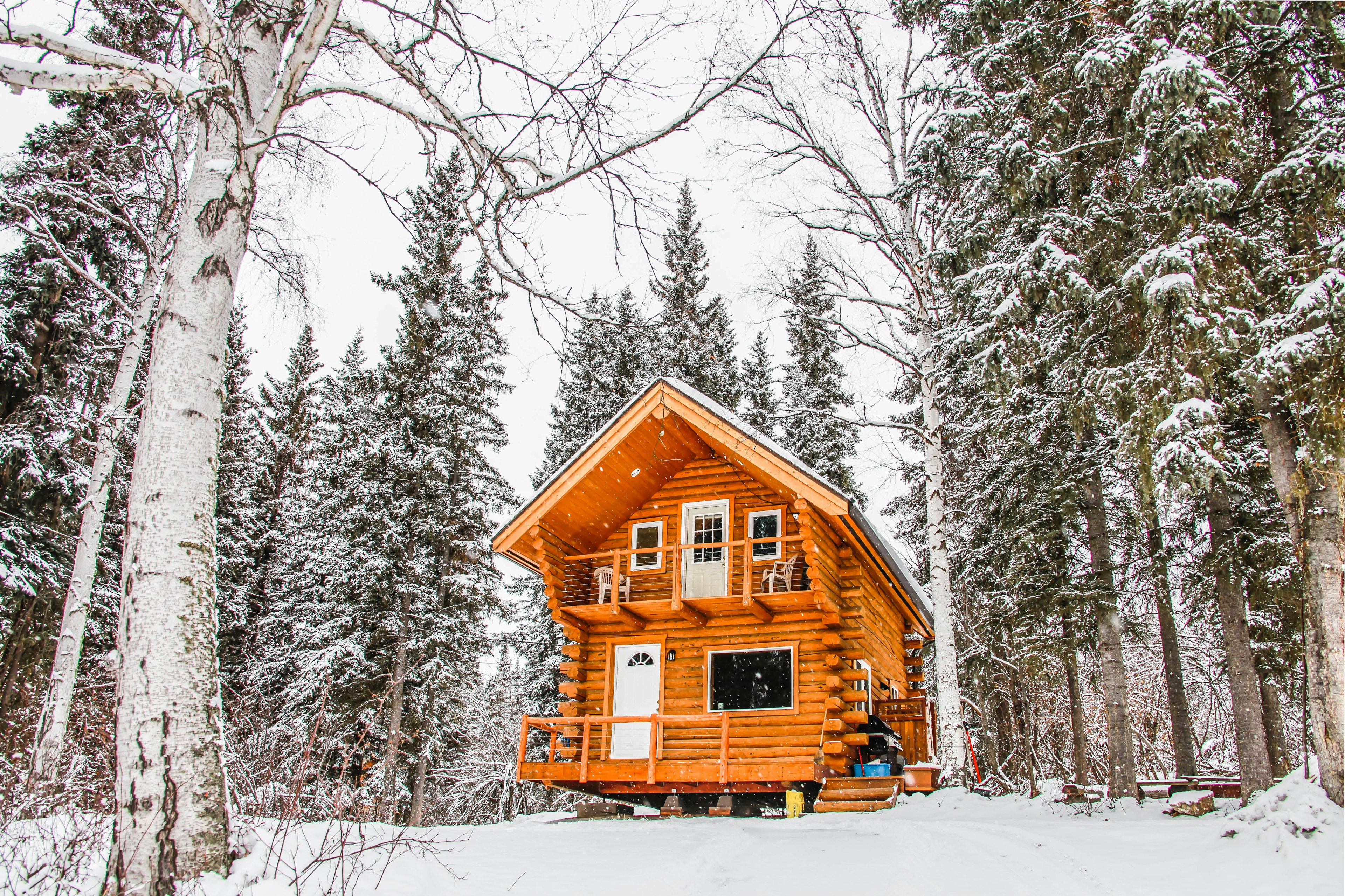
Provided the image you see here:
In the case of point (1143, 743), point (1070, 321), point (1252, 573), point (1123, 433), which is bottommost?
point (1143, 743)

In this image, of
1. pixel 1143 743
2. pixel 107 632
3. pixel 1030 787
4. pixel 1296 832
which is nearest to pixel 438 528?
pixel 107 632

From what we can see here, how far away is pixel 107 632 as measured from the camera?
18.6 m

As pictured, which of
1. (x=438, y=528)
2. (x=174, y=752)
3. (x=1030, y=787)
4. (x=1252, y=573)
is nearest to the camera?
(x=174, y=752)

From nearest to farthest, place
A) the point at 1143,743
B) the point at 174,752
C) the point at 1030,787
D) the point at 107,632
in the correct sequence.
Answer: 1. the point at 174,752
2. the point at 1030,787
3. the point at 107,632
4. the point at 1143,743

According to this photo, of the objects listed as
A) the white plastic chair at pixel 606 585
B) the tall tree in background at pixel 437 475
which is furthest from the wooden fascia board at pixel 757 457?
the tall tree in background at pixel 437 475

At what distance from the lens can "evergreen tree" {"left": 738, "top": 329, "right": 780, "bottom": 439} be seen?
28812mm

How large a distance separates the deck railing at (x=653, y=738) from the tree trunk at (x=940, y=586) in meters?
3.78

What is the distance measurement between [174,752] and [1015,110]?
1299 centimetres

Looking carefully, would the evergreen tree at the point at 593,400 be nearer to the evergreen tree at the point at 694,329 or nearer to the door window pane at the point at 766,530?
the evergreen tree at the point at 694,329

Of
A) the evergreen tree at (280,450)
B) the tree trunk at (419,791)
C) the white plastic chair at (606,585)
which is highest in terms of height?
the evergreen tree at (280,450)

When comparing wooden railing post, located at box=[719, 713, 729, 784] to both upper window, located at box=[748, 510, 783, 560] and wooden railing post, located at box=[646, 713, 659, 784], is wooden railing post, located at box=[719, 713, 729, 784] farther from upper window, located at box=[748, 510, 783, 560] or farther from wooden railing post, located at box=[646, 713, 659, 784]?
upper window, located at box=[748, 510, 783, 560]

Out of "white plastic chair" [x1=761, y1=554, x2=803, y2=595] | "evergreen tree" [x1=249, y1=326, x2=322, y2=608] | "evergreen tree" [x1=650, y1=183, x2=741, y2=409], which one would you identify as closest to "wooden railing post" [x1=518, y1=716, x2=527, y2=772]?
"white plastic chair" [x1=761, y1=554, x2=803, y2=595]

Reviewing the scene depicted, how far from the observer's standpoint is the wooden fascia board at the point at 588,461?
13672mm

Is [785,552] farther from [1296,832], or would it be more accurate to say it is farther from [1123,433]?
[1296,832]
